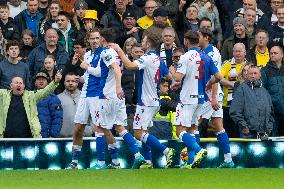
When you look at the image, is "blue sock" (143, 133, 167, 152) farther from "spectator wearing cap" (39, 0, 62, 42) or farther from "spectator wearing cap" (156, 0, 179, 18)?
"spectator wearing cap" (156, 0, 179, 18)

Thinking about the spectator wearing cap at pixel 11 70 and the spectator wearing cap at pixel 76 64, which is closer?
the spectator wearing cap at pixel 11 70

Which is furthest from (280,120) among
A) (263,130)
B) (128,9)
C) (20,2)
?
(20,2)

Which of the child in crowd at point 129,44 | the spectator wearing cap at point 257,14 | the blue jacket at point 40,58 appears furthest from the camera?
the spectator wearing cap at point 257,14

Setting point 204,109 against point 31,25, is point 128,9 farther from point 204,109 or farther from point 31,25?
point 204,109

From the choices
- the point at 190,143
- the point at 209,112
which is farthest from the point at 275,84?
the point at 190,143

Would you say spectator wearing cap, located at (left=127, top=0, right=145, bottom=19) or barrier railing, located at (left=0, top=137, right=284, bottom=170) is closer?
barrier railing, located at (left=0, top=137, right=284, bottom=170)

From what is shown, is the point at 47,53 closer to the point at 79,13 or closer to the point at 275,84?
the point at 79,13

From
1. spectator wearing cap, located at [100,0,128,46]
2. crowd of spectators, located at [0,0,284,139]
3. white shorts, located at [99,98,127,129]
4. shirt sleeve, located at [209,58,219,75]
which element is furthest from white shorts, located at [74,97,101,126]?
spectator wearing cap, located at [100,0,128,46]

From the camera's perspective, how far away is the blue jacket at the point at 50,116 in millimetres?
23703

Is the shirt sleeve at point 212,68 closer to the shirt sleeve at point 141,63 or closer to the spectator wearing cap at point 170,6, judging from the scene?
the shirt sleeve at point 141,63

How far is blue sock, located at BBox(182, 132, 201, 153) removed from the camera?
839 inches

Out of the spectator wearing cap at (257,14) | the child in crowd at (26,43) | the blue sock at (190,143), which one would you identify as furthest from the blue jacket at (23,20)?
the blue sock at (190,143)

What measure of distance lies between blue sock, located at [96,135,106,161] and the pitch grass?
2.26 feet

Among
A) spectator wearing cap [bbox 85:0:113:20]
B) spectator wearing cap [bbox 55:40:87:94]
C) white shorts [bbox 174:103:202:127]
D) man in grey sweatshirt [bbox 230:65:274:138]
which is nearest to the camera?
white shorts [bbox 174:103:202:127]
